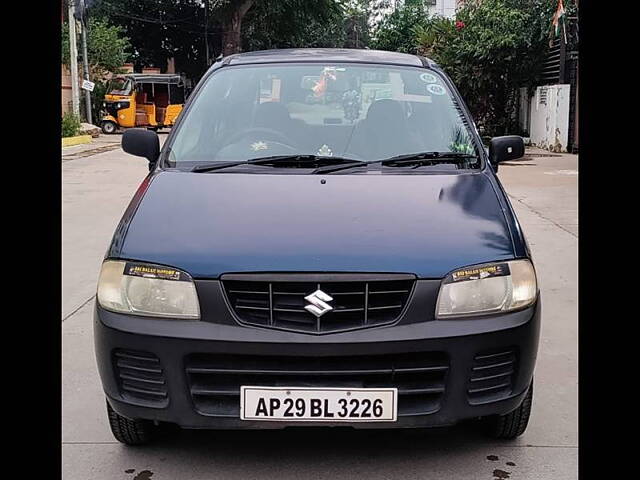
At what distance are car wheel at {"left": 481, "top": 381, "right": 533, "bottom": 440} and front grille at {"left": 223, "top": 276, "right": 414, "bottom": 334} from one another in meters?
0.83

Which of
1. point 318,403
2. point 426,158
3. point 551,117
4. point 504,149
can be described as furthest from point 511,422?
point 551,117

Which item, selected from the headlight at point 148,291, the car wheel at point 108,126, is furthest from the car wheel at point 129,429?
the car wheel at point 108,126

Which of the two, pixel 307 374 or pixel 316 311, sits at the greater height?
pixel 316 311

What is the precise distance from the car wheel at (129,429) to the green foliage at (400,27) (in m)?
36.3

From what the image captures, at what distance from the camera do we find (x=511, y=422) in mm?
3312

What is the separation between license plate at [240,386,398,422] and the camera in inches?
109

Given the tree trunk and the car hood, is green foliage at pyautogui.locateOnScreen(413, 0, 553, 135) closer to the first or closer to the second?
the tree trunk

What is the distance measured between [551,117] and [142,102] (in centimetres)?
1580

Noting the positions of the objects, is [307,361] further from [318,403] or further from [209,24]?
[209,24]

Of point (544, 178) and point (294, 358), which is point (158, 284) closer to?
point (294, 358)

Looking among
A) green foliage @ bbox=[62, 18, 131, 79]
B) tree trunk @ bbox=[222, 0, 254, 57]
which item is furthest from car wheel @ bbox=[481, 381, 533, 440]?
tree trunk @ bbox=[222, 0, 254, 57]
